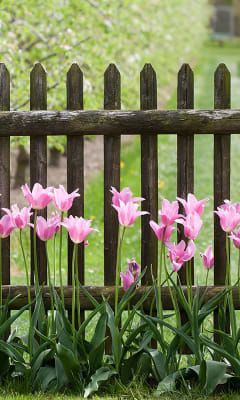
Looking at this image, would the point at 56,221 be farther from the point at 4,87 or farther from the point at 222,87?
the point at 222,87

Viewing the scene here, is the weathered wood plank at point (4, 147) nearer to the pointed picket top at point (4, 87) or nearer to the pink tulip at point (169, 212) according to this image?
the pointed picket top at point (4, 87)

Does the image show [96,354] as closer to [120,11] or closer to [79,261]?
[79,261]

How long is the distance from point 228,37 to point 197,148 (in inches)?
1610

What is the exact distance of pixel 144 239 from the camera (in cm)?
364

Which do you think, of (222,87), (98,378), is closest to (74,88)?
(222,87)

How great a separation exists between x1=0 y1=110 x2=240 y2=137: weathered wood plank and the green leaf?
1230mm

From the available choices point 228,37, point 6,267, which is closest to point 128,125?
point 6,267

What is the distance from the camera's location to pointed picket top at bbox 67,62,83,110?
11.8ft

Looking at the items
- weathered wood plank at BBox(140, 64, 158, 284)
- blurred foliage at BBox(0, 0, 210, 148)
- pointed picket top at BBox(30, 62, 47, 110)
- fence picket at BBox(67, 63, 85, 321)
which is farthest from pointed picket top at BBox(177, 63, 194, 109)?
blurred foliage at BBox(0, 0, 210, 148)

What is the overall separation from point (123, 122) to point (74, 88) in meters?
0.34

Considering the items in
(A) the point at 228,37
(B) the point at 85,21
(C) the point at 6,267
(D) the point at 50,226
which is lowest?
(C) the point at 6,267

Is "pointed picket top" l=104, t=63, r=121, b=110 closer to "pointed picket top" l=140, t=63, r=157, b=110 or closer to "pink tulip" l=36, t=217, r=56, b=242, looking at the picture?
"pointed picket top" l=140, t=63, r=157, b=110

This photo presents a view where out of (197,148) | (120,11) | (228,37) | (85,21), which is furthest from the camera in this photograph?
(228,37)

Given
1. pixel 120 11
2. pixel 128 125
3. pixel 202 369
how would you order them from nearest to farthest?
1. pixel 202 369
2. pixel 128 125
3. pixel 120 11
